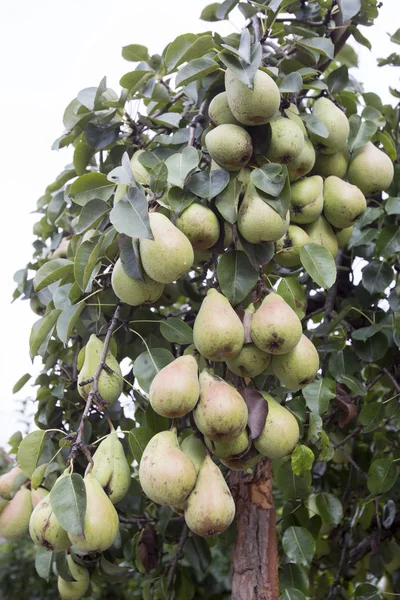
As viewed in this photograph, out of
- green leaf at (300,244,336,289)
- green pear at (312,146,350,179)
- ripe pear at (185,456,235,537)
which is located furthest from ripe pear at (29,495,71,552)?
green pear at (312,146,350,179)

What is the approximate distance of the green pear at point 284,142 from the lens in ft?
2.87

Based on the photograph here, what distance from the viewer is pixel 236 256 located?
84 centimetres

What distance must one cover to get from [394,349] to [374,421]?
194 mm

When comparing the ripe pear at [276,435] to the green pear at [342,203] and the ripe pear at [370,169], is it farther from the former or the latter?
the ripe pear at [370,169]

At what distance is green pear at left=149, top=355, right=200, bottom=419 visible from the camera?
0.73 meters

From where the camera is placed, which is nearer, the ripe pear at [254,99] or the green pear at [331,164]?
the ripe pear at [254,99]

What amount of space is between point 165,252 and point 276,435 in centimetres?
28

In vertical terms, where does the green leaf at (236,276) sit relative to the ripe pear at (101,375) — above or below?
above

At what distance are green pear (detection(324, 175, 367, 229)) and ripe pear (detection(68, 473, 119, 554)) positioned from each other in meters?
0.56

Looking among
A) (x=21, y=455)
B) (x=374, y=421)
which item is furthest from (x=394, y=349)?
(x=21, y=455)

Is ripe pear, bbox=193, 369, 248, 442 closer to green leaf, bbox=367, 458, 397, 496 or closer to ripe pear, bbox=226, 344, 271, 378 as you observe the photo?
ripe pear, bbox=226, 344, 271, 378

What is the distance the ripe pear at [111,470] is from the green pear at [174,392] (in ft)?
0.43

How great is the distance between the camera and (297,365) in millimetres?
798

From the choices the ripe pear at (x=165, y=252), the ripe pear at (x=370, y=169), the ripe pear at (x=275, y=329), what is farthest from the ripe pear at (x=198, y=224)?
the ripe pear at (x=370, y=169)
